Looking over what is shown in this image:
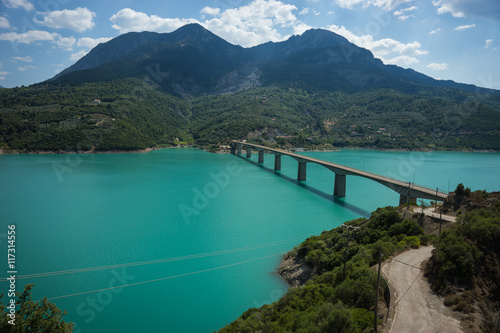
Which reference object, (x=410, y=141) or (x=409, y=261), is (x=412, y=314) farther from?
(x=410, y=141)

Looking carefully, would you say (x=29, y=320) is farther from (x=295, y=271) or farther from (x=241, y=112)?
(x=241, y=112)

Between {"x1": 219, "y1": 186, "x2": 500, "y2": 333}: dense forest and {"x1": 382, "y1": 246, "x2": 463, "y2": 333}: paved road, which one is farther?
{"x1": 219, "y1": 186, "x2": 500, "y2": 333}: dense forest

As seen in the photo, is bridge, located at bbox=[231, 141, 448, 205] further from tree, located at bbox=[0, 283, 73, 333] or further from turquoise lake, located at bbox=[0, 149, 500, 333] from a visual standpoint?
tree, located at bbox=[0, 283, 73, 333]

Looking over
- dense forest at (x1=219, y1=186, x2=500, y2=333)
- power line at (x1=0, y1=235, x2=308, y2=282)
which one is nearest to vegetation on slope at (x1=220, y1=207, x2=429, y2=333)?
dense forest at (x1=219, y1=186, x2=500, y2=333)

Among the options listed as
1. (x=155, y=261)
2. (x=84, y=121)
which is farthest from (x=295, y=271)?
(x=84, y=121)

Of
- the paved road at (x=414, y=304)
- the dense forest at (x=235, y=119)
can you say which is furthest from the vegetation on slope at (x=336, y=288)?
the dense forest at (x=235, y=119)

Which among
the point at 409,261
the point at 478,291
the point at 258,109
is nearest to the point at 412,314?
the point at 478,291
